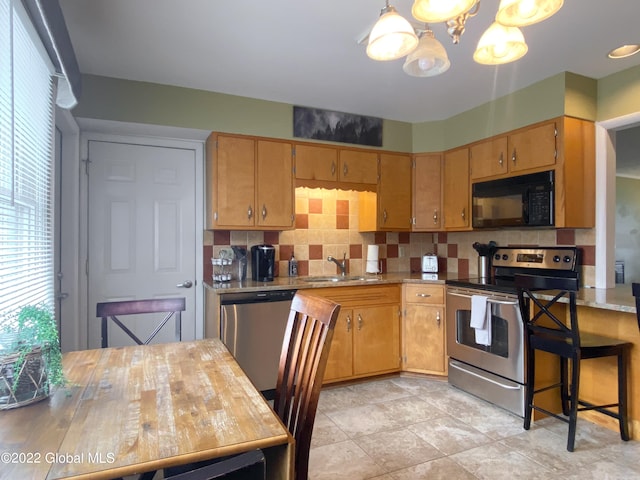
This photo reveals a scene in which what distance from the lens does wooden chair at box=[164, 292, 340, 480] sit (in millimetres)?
1282

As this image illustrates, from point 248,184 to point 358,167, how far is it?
108 cm

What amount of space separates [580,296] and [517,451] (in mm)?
1053

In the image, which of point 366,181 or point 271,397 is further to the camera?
point 366,181

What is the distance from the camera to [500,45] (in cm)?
170

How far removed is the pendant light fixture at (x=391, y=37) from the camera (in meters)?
1.54

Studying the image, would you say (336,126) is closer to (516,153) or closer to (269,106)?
(269,106)

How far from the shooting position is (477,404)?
9.76 feet

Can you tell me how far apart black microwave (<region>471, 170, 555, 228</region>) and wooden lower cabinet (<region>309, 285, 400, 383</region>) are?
1021 millimetres

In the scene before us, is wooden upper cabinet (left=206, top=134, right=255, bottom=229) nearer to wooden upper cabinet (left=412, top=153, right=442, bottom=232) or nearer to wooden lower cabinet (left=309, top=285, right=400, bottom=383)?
wooden lower cabinet (left=309, top=285, right=400, bottom=383)

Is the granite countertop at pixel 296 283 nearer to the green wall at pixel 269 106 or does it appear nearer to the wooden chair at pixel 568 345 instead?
the wooden chair at pixel 568 345

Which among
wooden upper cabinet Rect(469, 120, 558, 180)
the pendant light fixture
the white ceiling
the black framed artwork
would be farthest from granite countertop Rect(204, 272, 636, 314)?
the pendant light fixture

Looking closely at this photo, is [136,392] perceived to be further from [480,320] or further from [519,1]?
[480,320]

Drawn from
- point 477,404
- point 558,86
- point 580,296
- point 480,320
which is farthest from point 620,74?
point 477,404

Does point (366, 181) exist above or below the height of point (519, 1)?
below
